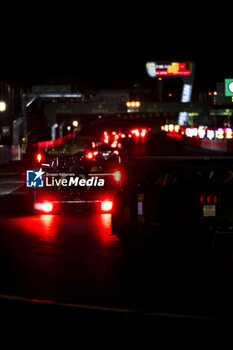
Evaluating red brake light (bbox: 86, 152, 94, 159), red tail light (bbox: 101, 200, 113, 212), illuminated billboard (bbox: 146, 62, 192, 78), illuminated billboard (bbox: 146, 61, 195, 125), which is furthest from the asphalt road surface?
illuminated billboard (bbox: 146, 61, 195, 125)

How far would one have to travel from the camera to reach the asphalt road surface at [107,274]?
27.5 feet

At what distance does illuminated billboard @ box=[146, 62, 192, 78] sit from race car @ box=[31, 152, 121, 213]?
103 metres

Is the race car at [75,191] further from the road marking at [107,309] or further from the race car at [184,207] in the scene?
the road marking at [107,309]

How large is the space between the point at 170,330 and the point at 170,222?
4.86 meters

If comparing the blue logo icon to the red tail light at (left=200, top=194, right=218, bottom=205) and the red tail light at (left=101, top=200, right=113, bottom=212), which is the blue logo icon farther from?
the red tail light at (left=200, top=194, right=218, bottom=205)

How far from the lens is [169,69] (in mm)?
122562

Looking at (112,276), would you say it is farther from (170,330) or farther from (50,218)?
(50,218)

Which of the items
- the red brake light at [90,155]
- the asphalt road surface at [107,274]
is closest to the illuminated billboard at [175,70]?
the red brake light at [90,155]

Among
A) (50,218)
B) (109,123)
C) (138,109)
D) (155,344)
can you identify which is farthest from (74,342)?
(109,123)

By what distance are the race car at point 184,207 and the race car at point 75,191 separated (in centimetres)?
554

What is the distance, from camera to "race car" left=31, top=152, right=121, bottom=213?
18.8 metres

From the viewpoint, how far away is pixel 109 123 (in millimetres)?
164750

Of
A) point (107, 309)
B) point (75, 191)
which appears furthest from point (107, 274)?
point (75, 191)

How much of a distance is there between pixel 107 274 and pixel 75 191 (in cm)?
846
